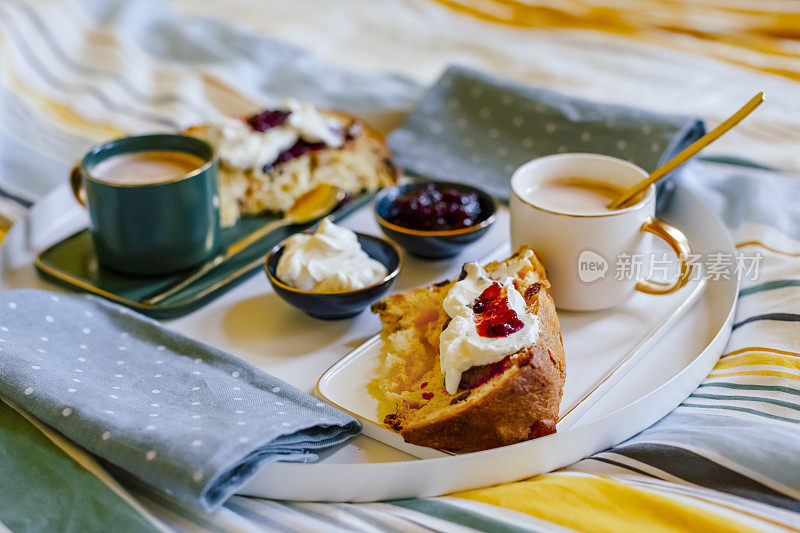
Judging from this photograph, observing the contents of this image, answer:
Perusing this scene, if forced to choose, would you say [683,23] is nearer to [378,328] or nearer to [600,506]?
[378,328]

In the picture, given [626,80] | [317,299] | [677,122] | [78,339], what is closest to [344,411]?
[317,299]

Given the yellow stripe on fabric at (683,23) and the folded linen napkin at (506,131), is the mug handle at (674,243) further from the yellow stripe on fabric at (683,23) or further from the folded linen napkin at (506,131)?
the yellow stripe on fabric at (683,23)

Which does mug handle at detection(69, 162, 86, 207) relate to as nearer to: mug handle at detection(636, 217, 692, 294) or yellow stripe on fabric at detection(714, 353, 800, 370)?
mug handle at detection(636, 217, 692, 294)

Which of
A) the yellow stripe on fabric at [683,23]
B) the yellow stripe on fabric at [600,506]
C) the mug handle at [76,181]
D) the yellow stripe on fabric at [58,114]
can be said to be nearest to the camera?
the yellow stripe on fabric at [600,506]

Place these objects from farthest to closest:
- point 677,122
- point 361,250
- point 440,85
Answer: point 440,85
point 677,122
point 361,250

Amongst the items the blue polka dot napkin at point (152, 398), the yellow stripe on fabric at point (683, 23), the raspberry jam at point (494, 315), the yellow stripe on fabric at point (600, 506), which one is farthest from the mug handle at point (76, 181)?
the yellow stripe on fabric at point (683, 23)

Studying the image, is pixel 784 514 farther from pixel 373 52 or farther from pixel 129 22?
pixel 129 22

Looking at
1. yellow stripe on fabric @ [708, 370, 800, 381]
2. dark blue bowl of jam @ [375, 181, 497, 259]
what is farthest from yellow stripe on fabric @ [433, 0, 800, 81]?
yellow stripe on fabric @ [708, 370, 800, 381]
